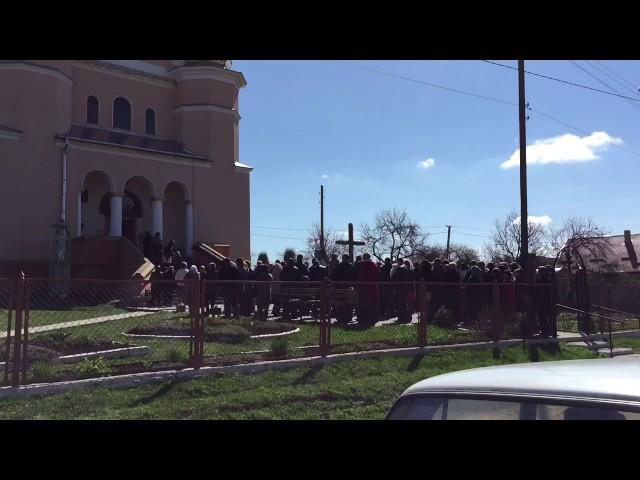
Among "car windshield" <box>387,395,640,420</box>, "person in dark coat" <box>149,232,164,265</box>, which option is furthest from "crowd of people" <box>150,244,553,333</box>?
"person in dark coat" <box>149,232,164,265</box>

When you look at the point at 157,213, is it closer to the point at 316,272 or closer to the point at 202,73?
the point at 202,73

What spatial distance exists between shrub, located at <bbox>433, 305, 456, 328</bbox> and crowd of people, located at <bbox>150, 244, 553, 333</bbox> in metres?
0.08

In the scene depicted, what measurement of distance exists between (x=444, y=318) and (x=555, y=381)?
11446mm

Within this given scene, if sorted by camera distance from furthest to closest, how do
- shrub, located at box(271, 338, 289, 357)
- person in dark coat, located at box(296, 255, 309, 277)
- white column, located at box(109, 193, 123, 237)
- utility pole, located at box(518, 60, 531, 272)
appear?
white column, located at box(109, 193, 123, 237)
utility pole, located at box(518, 60, 531, 272)
person in dark coat, located at box(296, 255, 309, 277)
shrub, located at box(271, 338, 289, 357)

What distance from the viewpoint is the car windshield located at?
2535 millimetres

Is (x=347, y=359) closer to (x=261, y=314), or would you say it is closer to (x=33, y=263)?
(x=261, y=314)

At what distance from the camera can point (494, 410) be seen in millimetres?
2832

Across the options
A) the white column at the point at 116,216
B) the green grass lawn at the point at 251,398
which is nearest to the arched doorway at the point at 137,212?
the white column at the point at 116,216

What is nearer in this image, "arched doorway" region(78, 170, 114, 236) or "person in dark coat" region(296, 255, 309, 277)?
"person in dark coat" region(296, 255, 309, 277)

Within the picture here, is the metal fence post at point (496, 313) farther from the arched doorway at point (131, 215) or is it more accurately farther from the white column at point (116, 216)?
the arched doorway at point (131, 215)

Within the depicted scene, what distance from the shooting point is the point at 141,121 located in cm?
3027

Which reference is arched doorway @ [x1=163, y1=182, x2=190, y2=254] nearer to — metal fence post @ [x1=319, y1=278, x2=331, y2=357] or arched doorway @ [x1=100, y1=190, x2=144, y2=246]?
arched doorway @ [x1=100, y1=190, x2=144, y2=246]

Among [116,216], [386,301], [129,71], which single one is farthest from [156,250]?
[386,301]
